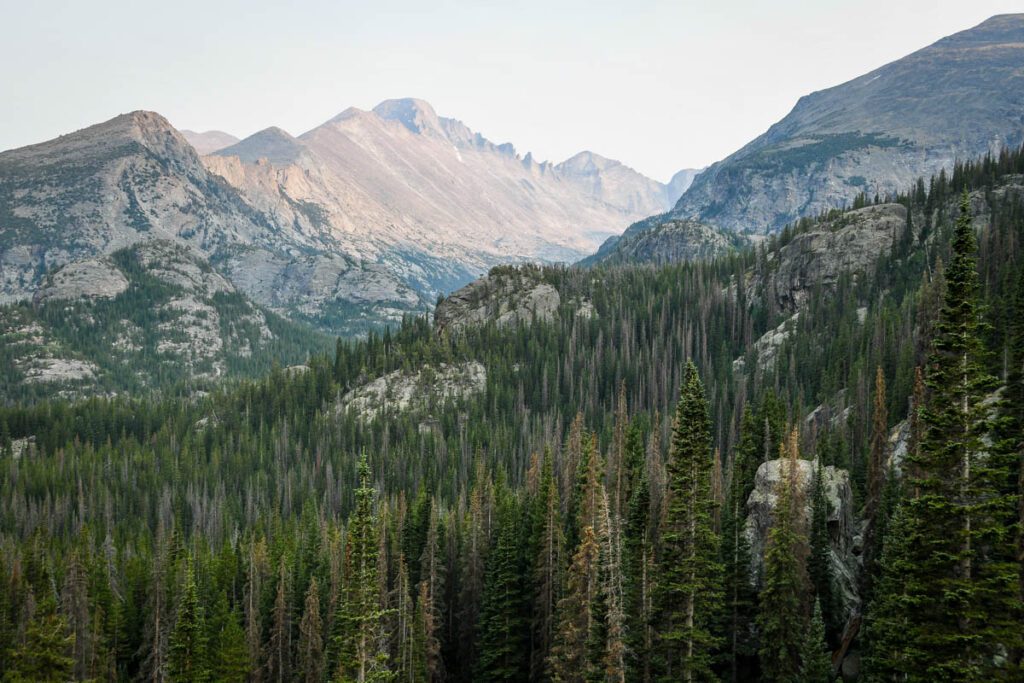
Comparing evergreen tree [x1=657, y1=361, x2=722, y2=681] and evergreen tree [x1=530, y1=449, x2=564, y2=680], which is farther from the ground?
evergreen tree [x1=657, y1=361, x2=722, y2=681]

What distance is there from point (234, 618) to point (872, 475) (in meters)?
63.6

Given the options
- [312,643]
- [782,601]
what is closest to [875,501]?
[782,601]

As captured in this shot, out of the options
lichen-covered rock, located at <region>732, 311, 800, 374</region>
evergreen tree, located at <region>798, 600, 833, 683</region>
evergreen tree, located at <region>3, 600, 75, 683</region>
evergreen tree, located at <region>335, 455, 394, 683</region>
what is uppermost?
evergreen tree, located at <region>335, 455, 394, 683</region>

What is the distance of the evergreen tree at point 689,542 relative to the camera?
37094 millimetres

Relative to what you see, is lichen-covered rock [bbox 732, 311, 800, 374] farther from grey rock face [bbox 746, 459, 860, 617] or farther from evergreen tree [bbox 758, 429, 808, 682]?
evergreen tree [bbox 758, 429, 808, 682]

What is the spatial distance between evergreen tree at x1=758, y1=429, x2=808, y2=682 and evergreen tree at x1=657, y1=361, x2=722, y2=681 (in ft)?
25.8

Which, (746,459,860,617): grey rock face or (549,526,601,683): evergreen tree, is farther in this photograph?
(746,459,860,617): grey rock face

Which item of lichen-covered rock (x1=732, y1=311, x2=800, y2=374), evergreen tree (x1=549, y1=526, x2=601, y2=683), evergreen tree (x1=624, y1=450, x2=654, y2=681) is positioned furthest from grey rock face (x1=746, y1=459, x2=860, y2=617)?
lichen-covered rock (x1=732, y1=311, x2=800, y2=374)

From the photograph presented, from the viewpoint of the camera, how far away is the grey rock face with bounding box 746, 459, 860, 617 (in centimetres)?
5375

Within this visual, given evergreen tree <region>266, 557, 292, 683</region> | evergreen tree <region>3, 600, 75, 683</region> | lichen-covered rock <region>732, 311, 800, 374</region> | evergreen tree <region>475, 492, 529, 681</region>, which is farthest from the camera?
lichen-covered rock <region>732, 311, 800, 374</region>

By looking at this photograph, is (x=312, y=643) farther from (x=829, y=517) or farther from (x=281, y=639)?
(x=829, y=517)

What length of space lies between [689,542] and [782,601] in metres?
12.2

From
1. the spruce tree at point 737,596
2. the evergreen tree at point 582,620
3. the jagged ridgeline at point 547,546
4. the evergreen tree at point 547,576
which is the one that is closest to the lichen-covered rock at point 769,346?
the jagged ridgeline at point 547,546

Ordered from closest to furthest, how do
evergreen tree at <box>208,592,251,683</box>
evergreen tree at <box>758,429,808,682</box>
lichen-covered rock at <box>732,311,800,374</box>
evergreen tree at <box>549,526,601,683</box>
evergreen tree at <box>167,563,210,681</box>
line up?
evergreen tree at <box>549,526,601,683</box> < evergreen tree at <box>758,429,808,682</box> < evergreen tree at <box>167,563,210,681</box> < evergreen tree at <box>208,592,251,683</box> < lichen-covered rock at <box>732,311,800,374</box>
